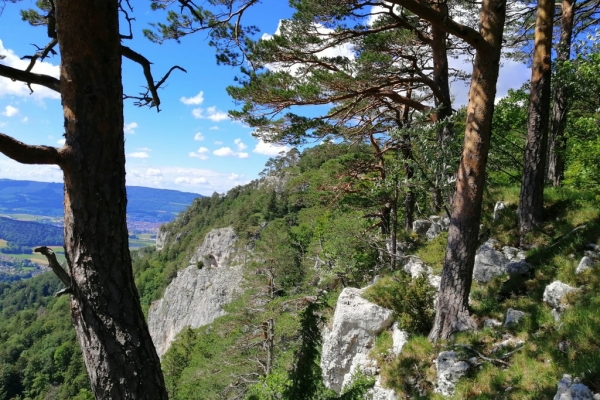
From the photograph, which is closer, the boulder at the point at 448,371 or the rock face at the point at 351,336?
the boulder at the point at 448,371

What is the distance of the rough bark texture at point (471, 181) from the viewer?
175 inches

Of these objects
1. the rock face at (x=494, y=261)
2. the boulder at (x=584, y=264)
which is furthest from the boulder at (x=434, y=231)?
the boulder at (x=584, y=264)

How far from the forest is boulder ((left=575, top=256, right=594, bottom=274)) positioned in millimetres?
96

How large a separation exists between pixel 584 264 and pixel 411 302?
7.22 feet

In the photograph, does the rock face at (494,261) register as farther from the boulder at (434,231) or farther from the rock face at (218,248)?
the rock face at (218,248)

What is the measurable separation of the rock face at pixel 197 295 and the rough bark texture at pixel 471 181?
33117 mm

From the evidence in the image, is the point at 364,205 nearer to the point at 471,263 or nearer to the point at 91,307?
the point at 471,263

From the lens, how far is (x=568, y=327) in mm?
3408

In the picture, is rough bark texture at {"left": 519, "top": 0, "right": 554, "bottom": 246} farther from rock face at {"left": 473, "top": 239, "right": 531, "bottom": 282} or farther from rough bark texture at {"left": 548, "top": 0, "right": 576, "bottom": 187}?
rough bark texture at {"left": 548, "top": 0, "right": 576, "bottom": 187}

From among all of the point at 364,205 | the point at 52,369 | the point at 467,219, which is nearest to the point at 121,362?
the point at 467,219

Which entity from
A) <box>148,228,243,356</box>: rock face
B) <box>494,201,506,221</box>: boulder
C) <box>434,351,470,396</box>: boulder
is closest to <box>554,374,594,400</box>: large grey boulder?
<box>434,351,470,396</box>: boulder

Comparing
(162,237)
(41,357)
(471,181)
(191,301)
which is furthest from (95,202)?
(162,237)

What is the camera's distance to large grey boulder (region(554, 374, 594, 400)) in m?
2.54

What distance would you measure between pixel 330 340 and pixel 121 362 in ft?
17.0
